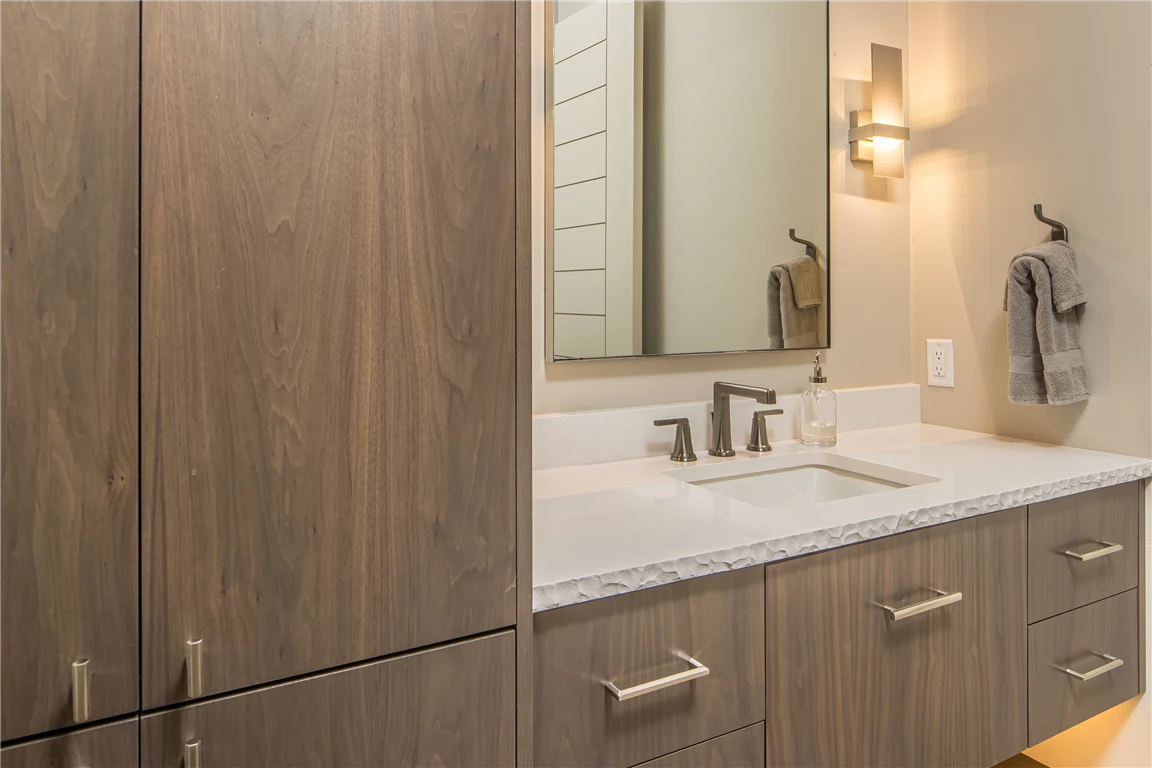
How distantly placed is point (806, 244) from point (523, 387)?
1.21 meters

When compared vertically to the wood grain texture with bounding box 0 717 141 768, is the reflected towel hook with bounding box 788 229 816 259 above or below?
above

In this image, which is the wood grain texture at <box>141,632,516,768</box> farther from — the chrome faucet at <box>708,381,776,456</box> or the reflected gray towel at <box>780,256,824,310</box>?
the reflected gray towel at <box>780,256,824,310</box>

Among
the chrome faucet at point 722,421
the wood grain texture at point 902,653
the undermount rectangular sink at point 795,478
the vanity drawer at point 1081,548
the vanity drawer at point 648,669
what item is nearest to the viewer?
the vanity drawer at point 648,669

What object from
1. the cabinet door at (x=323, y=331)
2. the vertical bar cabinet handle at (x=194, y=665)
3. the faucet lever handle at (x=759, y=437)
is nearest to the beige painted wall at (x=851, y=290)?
the faucet lever handle at (x=759, y=437)

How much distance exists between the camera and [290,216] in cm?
Answer: 71

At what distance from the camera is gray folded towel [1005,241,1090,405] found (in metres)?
1.59

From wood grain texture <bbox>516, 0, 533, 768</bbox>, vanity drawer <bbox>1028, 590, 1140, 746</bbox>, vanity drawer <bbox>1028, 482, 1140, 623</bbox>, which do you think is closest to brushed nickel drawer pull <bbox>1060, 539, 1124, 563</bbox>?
vanity drawer <bbox>1028, 482, 1140, 623</bbox>

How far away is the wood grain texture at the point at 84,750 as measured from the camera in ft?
2.12

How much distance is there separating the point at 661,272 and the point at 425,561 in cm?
99

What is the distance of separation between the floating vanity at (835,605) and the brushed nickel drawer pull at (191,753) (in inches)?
14.3

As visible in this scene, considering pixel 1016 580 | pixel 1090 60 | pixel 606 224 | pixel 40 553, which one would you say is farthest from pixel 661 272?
pixel 40 553

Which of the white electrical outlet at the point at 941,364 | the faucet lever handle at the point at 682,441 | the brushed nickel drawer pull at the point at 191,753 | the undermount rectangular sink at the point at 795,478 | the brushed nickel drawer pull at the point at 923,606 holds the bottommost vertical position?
the brushed nickel drawer pull at the point at 923,606

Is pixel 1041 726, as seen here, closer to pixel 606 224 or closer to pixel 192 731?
pixel 606 224

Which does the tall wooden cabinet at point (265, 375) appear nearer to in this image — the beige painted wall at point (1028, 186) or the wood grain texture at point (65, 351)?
the wood grain texture at point (65, 351)
